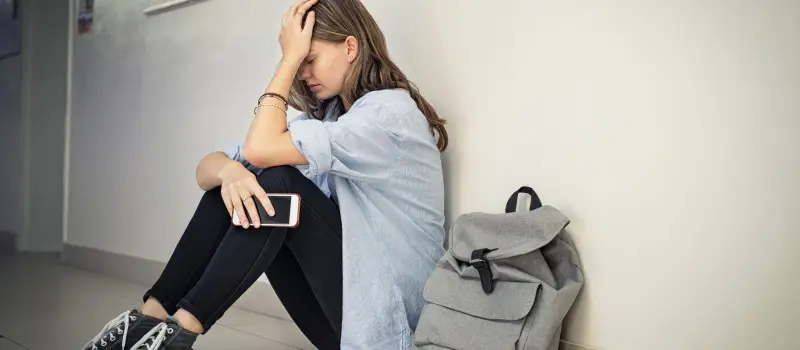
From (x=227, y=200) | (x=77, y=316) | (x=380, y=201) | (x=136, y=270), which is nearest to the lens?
(x=227, y=200)

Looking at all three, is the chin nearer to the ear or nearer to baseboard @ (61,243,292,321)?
the ear

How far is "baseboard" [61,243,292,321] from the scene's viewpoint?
7.18 feet

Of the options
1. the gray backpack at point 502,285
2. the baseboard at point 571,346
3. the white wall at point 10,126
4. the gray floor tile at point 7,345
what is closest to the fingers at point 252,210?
the gray backpack at point 502,285

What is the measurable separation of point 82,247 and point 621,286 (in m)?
2.83

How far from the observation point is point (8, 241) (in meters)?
4.25

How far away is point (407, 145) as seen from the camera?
1442 millimetres

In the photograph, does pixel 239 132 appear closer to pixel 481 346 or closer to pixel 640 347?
pixel 481 346

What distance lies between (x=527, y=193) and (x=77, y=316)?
1441 millimetres

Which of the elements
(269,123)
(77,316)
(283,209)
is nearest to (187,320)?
(283,209)

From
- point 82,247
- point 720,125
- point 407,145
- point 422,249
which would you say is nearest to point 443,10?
point 407,145

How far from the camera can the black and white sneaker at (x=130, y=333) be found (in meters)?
1.22

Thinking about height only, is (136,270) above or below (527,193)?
below

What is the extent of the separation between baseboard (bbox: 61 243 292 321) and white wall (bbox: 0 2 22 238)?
82cm

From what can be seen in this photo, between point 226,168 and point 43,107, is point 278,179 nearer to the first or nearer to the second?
point 226,168
